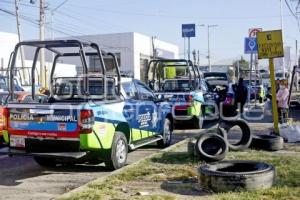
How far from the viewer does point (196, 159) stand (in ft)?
31.2

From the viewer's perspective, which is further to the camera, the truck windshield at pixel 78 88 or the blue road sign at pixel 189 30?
the blue road sign at pixel 189 30

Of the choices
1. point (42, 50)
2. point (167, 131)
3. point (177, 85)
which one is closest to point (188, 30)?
point (42, 50)

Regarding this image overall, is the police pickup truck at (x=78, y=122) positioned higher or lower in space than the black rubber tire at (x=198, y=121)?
higher

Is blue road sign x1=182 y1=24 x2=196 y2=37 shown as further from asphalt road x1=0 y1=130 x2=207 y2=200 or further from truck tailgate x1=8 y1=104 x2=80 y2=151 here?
truck tailgate x1=8 y1=104 x2=80 y2=151

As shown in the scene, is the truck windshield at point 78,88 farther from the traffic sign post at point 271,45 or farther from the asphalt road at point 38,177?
the traffic sign post at point 271,45

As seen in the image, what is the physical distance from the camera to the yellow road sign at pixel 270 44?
462 inches

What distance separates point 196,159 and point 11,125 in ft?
11.7

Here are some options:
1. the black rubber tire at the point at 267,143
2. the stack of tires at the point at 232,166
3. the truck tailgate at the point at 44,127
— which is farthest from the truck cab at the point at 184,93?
the truck tailgate at the point at 44,127

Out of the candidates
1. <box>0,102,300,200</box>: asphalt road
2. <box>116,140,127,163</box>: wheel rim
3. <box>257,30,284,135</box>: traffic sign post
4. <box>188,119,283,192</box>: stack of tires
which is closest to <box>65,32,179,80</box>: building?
<box>257,30,284,135</box>: traffic sign post

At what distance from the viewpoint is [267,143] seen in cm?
1064

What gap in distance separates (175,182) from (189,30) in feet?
118

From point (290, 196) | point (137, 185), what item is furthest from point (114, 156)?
point (290, 196)

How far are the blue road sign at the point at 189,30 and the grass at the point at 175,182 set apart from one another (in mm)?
32922

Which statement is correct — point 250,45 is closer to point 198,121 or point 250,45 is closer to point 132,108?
Result: point 198,121
